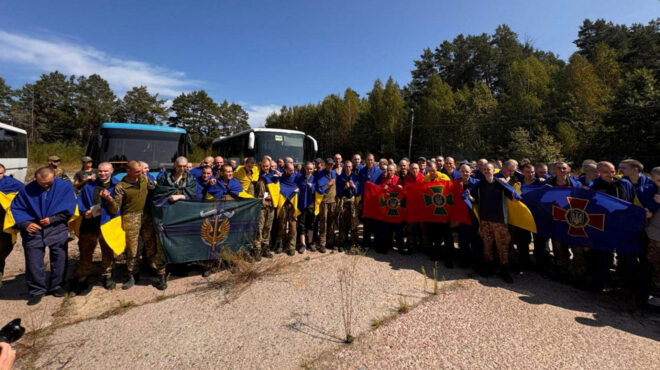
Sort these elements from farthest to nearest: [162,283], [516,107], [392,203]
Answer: [516,107]
[392,203]
[162,283]

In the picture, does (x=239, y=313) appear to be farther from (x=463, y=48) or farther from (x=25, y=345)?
(x=463, y=48)

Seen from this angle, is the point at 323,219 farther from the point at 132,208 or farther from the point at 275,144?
the point at 275,144

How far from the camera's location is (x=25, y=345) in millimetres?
2977

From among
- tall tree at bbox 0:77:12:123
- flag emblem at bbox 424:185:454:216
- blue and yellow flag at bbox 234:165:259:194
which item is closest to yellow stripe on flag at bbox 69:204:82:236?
blue and yellow flag at bbox 234:165:259:194

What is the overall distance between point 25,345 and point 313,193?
15.0ft

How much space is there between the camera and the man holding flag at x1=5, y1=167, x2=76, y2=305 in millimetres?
3848

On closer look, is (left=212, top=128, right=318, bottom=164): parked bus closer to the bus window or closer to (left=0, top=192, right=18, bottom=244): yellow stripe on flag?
(left=0, top=192, right=18, bottom=244): yellow stripe on flag

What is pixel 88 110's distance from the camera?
178 feet

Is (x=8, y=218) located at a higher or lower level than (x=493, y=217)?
lower

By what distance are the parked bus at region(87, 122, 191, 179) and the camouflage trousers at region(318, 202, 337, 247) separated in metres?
5.17

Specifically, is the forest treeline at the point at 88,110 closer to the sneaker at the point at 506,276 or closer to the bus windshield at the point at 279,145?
the bus windshield at the point at 279,145

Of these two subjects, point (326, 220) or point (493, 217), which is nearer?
point (493, 217)

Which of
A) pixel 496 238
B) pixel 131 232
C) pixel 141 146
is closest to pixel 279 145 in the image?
pixel 141 146

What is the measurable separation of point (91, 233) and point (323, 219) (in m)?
4.01
